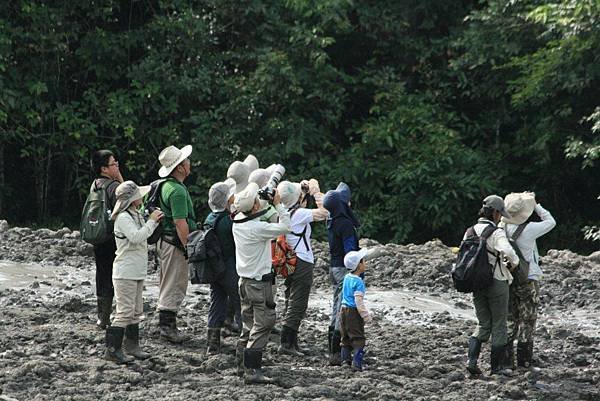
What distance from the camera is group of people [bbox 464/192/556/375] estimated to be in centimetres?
979

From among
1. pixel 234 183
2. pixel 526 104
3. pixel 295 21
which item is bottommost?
pixel 234 183

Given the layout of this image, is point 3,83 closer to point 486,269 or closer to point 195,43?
point 195,43

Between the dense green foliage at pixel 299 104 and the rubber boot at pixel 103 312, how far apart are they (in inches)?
397

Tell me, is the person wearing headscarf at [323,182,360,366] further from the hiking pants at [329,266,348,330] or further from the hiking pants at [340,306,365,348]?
the hiking pants at [340,306,365,348]

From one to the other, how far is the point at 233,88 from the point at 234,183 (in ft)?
36.0

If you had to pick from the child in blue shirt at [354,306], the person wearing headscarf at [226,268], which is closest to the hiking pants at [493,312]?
the child in blue shirt at [354,306]

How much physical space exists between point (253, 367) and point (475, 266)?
2.00 meters

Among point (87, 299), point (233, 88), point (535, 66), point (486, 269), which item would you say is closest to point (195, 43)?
point (233, 88)

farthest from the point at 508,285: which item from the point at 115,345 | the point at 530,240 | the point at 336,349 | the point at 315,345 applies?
the point at 115,345

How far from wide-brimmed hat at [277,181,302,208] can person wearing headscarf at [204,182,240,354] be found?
45 centimetres

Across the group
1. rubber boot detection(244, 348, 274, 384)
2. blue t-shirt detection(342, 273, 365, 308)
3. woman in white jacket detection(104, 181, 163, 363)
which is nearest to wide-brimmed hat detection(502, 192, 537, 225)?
blue t-shirt detection(342, 273, 365, 308)

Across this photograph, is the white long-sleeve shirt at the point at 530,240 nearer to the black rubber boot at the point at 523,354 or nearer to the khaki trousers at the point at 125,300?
the black rubber boot at the point at 523,354

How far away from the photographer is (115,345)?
9.59 meters

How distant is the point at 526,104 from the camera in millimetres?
21781
